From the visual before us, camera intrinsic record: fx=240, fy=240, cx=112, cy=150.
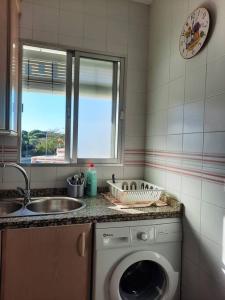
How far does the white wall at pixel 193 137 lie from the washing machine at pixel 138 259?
0.31 ft

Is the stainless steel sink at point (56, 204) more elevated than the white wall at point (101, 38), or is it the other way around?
the white wall at point (101, 38)

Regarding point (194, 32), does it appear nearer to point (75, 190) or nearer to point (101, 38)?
point (101, 38)

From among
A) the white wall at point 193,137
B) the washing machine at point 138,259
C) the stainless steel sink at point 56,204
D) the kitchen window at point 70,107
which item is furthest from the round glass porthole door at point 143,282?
the kitchen window at point 70,107

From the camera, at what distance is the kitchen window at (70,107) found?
77.2 inches

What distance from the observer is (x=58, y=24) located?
6.35ft

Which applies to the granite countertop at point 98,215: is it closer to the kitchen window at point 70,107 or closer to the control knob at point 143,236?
the control knob at point 143,236

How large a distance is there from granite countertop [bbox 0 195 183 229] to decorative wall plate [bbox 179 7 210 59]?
103cm

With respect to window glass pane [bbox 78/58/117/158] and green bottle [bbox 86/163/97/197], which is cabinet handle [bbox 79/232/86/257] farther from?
window glass pane [bbox 78/58/117/158]

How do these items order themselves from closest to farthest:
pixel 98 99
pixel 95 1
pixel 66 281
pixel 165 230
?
1. pixel 66 281
2. pixel 165 230
3. pixel 95 1
4. pixel 98 99

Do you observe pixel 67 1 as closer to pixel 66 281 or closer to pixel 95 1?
pixel 95 1

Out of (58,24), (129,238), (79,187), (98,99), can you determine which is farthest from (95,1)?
(129,238)

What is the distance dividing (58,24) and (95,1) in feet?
1.28

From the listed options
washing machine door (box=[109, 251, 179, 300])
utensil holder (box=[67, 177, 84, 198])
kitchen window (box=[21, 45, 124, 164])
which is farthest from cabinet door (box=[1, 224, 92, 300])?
kitchen window (box=[21, 45, 124, 164])

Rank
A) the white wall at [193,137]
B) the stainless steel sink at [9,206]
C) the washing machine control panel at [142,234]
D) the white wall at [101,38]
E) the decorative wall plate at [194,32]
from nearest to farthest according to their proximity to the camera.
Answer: the white wall at [193,137] < the decorative wall plate at [194,32] < the washing machine control panel at [142,234] < the stainless steel sink at [9,206] < the white wall at [101,38]
